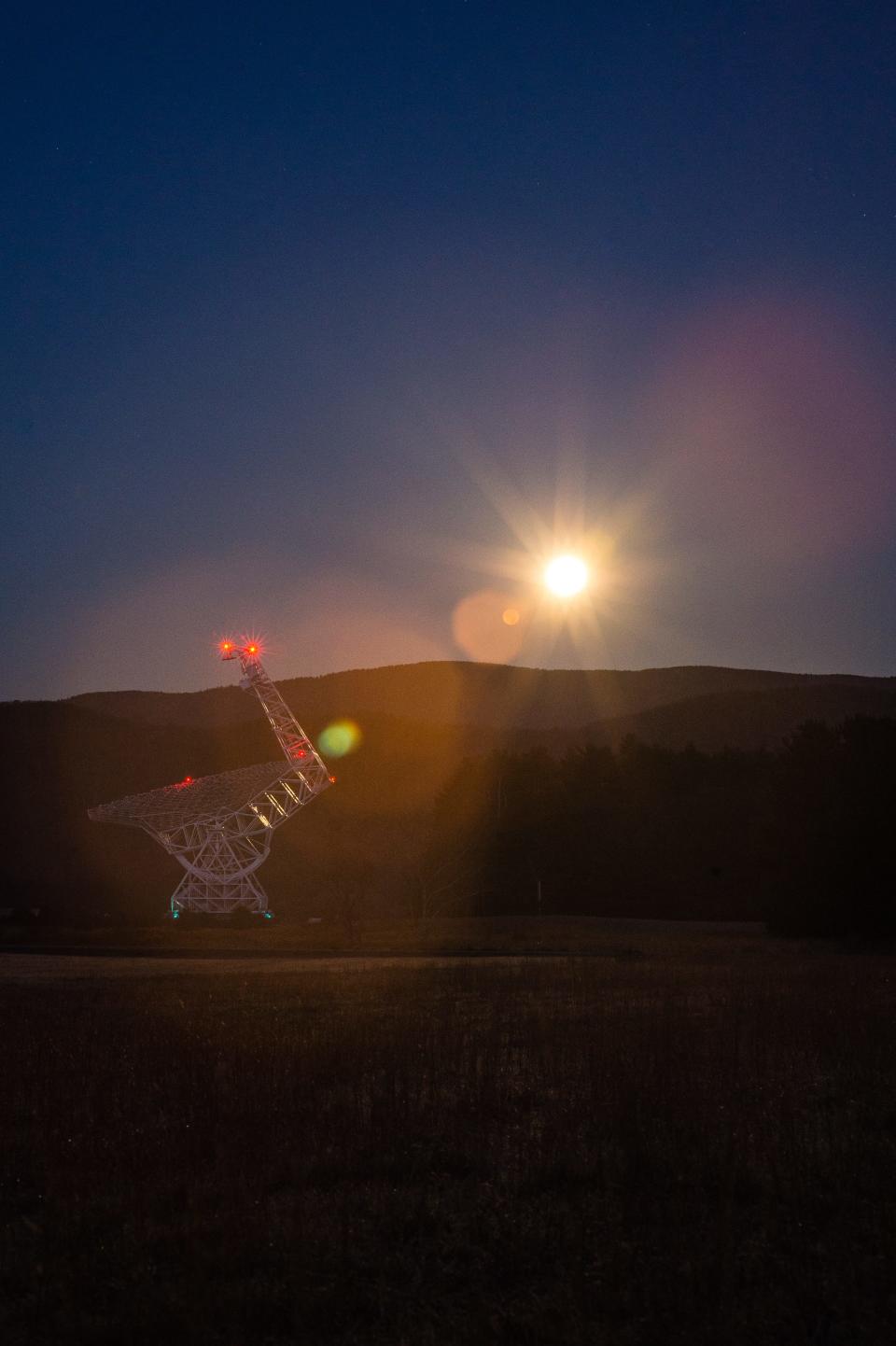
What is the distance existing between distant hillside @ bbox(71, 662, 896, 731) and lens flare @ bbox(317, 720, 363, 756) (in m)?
49.7

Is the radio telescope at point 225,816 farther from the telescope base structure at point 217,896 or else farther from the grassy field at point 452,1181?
the grassy field at point 452,1181

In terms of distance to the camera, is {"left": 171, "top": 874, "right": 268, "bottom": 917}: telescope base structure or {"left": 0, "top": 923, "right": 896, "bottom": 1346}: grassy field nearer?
{"left": 0, "top": 923, "right": 896, "bottom": 1346}: grassy field

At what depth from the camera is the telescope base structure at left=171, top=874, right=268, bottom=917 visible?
187 feet

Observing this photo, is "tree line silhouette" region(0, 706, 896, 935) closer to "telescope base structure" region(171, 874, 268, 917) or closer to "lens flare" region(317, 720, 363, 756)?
"lens flare" region(317, 720, 363, 756)

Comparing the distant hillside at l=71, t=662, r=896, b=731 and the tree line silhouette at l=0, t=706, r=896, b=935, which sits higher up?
the distant hillside at l=71, t=662, r=896, b=731

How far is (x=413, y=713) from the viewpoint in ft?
604

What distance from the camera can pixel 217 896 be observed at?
57.9 meters

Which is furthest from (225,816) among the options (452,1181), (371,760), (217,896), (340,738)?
(340,738)

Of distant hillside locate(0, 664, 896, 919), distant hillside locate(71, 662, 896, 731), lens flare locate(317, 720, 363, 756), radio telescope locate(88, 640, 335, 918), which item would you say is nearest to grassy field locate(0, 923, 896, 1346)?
distant hillside locate(0, 664, 896, 919)

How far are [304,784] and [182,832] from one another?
846 centimetres

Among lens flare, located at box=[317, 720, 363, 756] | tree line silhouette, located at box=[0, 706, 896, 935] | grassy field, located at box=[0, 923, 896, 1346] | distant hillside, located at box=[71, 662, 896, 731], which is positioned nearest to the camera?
grassy field, located at box=[0, 923, 896, 1346]

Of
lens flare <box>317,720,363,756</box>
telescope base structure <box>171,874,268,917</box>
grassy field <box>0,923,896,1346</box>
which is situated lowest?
grassy field <box>0,923,896,1346</box>

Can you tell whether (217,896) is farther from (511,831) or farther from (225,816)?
(511,831)

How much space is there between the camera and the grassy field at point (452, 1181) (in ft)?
17.4
